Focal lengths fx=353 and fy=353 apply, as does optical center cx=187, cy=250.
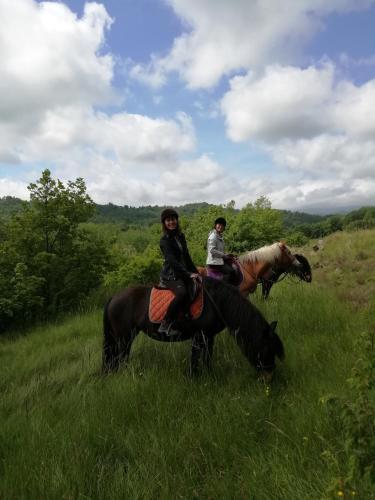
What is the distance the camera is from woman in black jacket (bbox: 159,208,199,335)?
16.8ft

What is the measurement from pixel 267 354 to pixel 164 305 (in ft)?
5.32

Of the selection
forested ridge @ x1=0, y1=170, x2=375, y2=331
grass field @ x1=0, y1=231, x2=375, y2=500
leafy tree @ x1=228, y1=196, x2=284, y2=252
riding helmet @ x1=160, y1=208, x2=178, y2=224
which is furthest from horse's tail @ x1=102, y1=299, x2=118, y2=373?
leafy tree @ x1=228, y1=196, x2=284, y2=252

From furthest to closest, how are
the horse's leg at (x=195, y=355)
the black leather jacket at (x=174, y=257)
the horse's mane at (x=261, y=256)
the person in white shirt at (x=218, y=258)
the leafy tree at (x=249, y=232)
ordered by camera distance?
the leafy tree at (x=249, y=232) < the horse's mane at (x=261, y=256) < the person in white shirt at (x=218, y=258) < the black leather jacket at (x=174, y=257) < the horse's leg at (x=195, y=355)

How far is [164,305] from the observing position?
5.25 metres

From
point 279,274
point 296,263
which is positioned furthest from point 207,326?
point 296,263

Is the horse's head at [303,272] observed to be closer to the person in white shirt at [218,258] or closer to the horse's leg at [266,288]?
the horse's leg at [266,288]

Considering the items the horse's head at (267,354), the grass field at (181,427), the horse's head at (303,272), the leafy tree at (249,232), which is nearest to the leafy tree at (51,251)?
the grass field at (181,427)

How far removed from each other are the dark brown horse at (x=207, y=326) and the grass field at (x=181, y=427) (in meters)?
0.26

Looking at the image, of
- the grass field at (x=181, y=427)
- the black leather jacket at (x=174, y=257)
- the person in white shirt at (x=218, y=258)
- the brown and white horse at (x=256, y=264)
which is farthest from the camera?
the brown and white horse at (x=256, y=264)

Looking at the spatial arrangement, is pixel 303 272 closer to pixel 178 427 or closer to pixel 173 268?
pixel 173 268

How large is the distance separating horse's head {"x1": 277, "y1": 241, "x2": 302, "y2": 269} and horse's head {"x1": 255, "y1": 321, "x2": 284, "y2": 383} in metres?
4.59

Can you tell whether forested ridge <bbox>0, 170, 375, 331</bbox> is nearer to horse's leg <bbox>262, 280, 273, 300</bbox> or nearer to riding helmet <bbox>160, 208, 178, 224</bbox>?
horse's leg <bbox>262, 280, 273, 300</bbox>

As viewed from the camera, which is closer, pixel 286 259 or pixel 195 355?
pixel 195 355

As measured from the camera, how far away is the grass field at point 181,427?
9.11 feet
